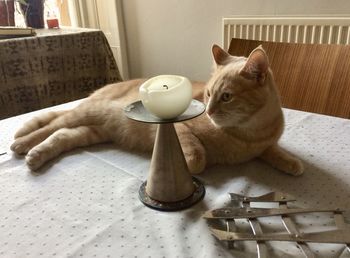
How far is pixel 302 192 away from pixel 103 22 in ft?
8.80

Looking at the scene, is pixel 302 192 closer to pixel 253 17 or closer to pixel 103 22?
pixel 253 17

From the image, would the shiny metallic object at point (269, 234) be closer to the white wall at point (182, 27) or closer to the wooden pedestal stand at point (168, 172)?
the wooden pedestal stand at point (168, 172)

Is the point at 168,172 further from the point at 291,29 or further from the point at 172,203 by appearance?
the point at 291,29

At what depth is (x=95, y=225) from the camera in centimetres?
52

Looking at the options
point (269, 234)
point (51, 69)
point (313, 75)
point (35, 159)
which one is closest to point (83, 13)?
point (51, 69)

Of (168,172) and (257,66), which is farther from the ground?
(257,66)

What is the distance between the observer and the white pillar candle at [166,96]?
517mm

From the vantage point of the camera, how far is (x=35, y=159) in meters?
0.72

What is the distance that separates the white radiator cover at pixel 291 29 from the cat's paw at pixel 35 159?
4.99 feet

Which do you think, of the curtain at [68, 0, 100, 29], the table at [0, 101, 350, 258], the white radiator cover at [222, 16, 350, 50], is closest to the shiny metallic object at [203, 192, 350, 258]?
the table at [0, 101, 350, 258]

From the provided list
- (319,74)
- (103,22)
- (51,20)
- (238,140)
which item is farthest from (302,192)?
(103,22)

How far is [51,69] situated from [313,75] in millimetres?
1405

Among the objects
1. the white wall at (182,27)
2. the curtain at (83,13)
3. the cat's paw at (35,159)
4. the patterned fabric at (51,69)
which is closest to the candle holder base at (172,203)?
the cat's paw at (35,159)

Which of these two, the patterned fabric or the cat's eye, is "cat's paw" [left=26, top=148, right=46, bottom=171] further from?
the patterned fabric
